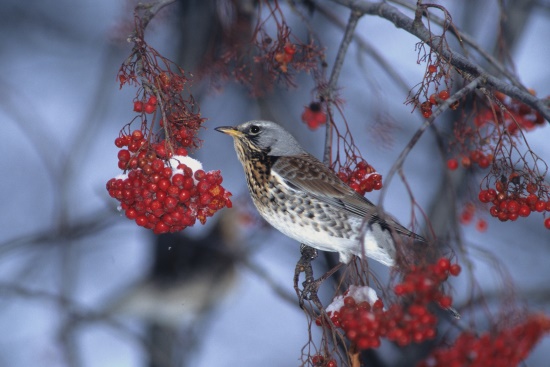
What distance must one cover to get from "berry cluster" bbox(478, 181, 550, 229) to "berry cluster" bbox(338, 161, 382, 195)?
1.87 ft

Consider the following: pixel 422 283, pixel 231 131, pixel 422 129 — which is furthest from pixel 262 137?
pixel 422 129

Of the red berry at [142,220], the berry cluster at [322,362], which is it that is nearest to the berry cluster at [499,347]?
the berry cluster at [322,362]

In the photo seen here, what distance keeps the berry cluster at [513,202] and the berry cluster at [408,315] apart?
19.7 inches

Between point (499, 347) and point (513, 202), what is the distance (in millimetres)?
853

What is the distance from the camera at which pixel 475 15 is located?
4.92 meters

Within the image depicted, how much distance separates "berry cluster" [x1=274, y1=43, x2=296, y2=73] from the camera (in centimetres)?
274

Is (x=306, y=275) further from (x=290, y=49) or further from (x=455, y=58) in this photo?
(x=455, y=58)

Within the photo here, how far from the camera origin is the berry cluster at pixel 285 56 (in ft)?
8.99

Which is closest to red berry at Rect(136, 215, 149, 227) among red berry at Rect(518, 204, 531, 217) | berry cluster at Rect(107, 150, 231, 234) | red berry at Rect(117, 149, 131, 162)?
berry cluster at Rect(107, 150, 231, 234)

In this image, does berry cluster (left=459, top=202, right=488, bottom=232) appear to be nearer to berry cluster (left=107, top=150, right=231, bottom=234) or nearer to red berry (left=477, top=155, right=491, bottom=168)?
red berry (left=477, top=155, right=491, bottom=168)

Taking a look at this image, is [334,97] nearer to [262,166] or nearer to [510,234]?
[262,166]

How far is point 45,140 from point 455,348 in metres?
4.09

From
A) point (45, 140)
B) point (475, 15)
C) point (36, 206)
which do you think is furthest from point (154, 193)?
point (36, 206)

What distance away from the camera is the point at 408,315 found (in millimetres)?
1854
